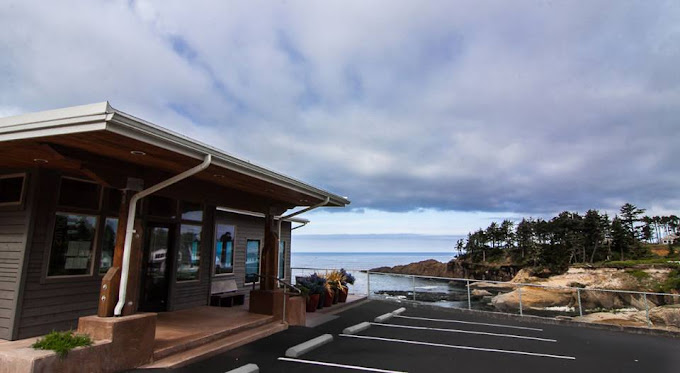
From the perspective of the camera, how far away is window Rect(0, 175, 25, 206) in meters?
4.85

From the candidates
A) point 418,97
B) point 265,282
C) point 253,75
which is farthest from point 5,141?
point 418,97

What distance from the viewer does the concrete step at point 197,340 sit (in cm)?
427

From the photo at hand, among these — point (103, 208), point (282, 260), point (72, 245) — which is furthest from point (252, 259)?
point (72, 245)

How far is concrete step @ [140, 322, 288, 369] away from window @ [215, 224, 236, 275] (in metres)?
3.05

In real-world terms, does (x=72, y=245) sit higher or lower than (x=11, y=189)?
lower

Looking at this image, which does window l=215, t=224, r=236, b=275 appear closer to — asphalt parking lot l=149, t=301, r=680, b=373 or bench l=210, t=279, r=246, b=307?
bench l=210, t=279, r=246, b=307

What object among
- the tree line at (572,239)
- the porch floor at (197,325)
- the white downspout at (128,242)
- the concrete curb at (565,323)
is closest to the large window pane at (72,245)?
the porch floor at (197,325)

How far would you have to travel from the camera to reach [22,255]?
4.60m

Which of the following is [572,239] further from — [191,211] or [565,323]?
[191,211]

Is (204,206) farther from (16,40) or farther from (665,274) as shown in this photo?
(665,274)

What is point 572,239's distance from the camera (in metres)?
53.4

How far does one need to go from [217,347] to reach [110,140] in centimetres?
306

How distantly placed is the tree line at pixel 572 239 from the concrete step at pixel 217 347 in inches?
2249

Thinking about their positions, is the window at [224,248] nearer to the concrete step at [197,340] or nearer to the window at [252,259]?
the window at [252,259]
